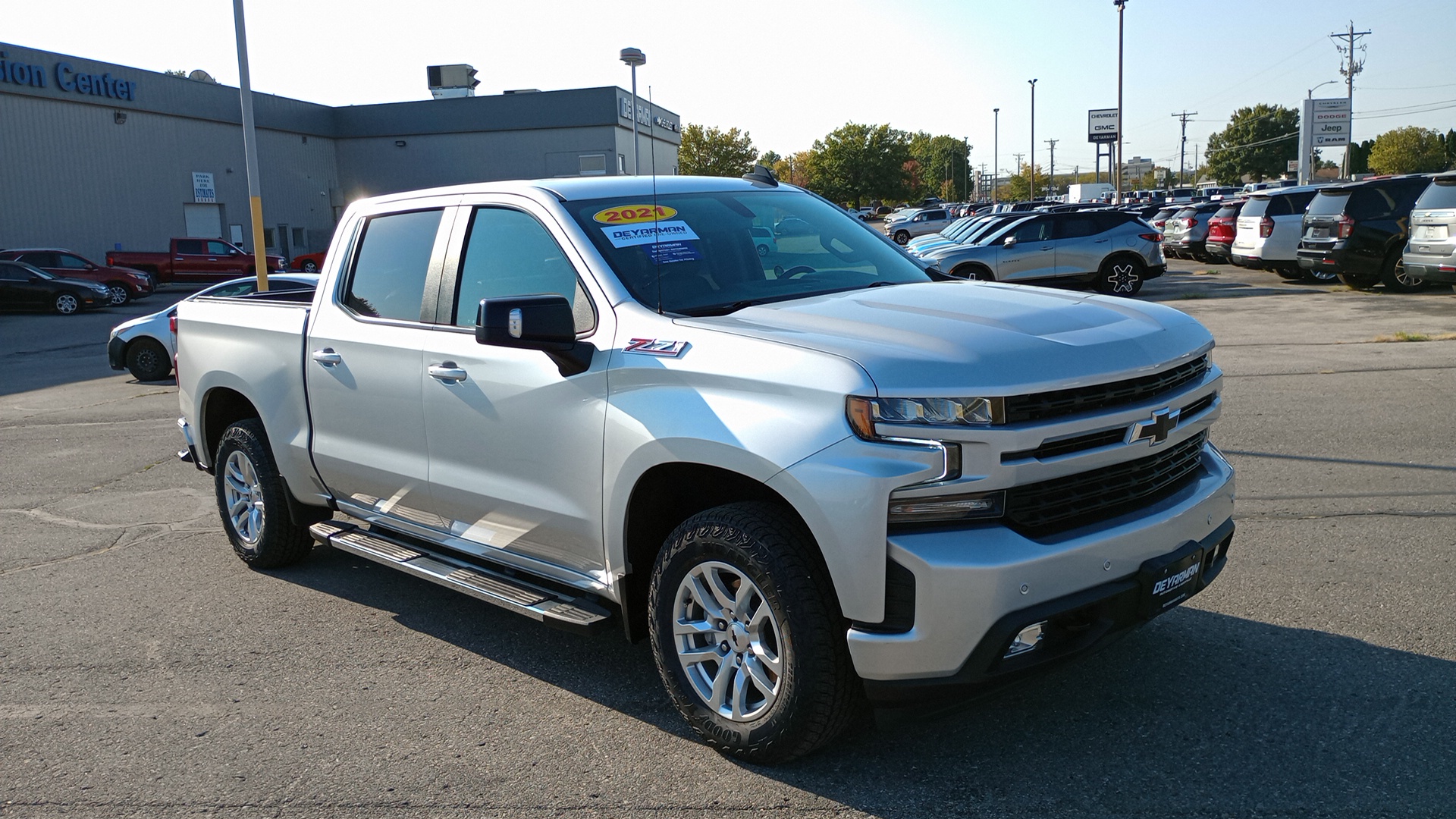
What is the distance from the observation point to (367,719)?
411 cm

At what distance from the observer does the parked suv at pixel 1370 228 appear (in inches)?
734

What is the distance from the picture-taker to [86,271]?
30.1 meters

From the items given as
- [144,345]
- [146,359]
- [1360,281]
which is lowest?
[146,359]

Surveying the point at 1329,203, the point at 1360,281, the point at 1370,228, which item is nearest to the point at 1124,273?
the point at 1329,203

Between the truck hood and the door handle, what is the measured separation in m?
1.12

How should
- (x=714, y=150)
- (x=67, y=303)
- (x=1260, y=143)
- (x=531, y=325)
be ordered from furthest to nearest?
(x=1260, y=143), (x=714, y=150), (x=67, y=303), (x=531, y=325)

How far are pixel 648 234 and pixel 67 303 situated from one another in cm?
2981

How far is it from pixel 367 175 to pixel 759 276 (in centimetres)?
5311

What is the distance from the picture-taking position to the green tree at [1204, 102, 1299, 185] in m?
126

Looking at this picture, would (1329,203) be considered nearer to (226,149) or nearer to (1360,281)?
(1360,281)

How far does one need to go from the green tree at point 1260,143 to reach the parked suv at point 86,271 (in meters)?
123

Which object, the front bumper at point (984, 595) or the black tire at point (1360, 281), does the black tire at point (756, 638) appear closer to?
the front bumper at point (984, 595)

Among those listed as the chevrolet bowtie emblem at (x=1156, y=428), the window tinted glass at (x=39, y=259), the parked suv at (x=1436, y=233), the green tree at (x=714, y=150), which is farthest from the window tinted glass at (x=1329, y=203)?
the green tree at (x=714, y=150)

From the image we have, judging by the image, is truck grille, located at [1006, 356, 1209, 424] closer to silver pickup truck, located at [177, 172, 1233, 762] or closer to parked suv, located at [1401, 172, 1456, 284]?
silver pickup truck, located at [177, 172, 1233, 762]
